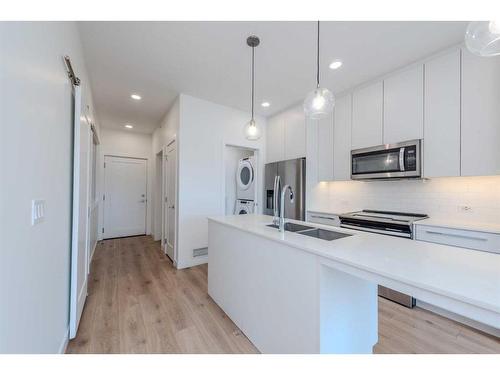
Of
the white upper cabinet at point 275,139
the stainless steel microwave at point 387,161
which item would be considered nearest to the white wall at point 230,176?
the white upper cabinet at point 275,139

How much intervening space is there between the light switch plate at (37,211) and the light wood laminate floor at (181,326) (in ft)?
3.84

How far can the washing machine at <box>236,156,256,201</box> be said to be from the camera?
420 centimetres

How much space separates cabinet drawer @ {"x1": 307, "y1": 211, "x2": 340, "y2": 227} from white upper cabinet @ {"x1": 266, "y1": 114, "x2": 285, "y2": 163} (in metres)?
1.16

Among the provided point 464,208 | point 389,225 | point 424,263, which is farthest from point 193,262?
point 464,208

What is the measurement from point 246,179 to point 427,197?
2908 mm

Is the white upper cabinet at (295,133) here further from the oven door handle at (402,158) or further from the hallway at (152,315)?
the hallway at (152,315)

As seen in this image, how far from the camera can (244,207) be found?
4398mm

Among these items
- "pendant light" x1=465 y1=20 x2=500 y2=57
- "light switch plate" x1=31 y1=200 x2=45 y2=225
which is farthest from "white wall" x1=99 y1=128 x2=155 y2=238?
"pendant light" x1=465 y1=20 x2=500 y2=57

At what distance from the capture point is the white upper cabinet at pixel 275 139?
383cm

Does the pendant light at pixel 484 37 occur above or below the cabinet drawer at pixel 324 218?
above

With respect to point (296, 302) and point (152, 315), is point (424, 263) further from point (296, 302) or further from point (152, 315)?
point (152, 315)

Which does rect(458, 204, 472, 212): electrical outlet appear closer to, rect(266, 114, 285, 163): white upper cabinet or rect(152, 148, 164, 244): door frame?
rect(266, 114, 285, 163): white upper cabinet

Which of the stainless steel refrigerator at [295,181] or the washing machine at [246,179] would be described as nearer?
the stainless steel refrigerator at [295,181]
